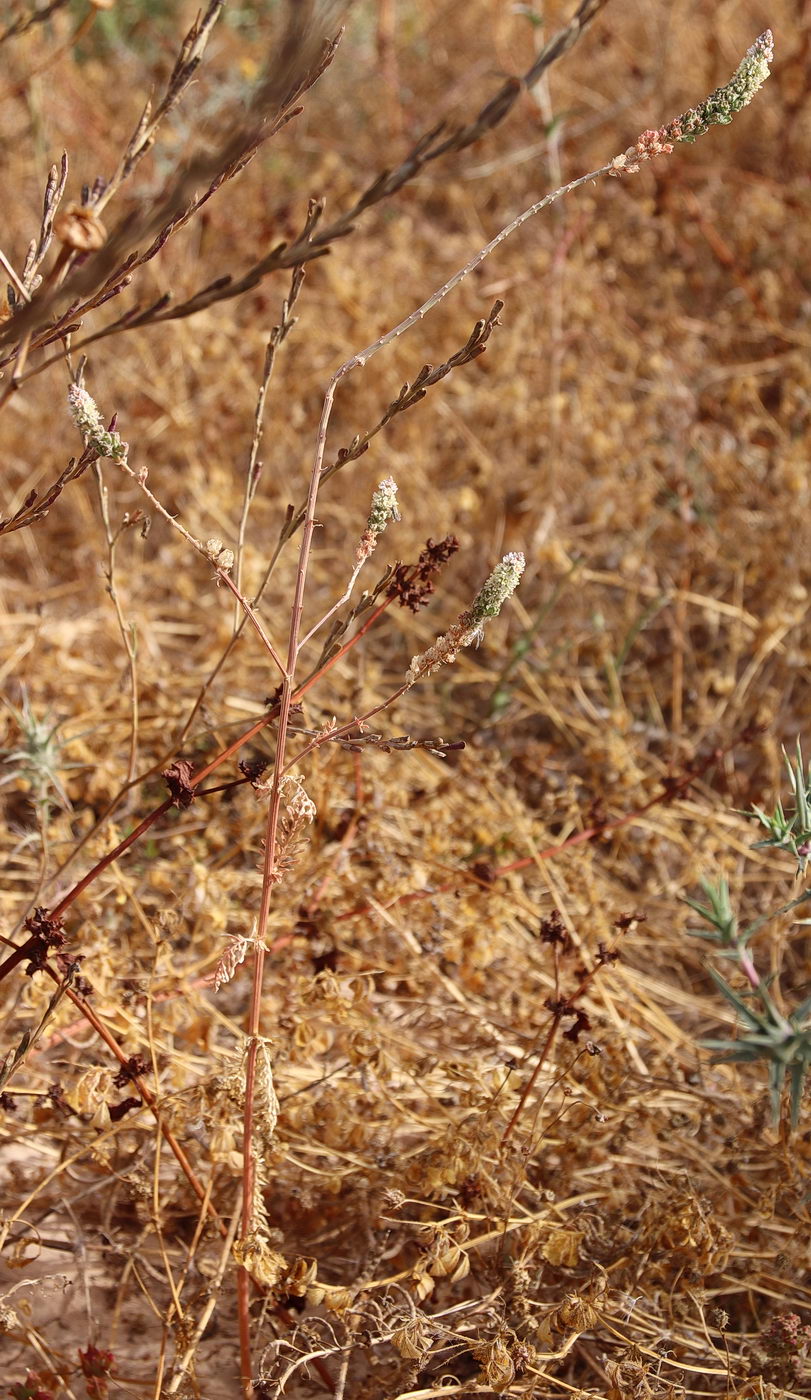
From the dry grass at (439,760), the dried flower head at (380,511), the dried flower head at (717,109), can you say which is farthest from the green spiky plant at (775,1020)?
the dried flower head at (717,109)

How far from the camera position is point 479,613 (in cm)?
114

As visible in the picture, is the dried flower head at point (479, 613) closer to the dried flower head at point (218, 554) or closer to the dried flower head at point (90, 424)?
the dried flower head at point (218, 554)

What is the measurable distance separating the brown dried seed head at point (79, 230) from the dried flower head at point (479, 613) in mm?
453

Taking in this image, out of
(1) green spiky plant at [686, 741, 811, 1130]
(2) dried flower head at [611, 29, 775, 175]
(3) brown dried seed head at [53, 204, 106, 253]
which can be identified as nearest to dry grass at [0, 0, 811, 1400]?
(1) green spiky plant at [686, 741, 811, 1130]

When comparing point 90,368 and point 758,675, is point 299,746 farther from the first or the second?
point 90,368

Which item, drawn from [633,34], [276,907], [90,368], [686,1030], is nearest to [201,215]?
[90,368]

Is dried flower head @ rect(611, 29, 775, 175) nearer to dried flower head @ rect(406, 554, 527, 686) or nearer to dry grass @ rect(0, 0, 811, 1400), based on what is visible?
dried flower head @ rect(406, 554, 527, 686)

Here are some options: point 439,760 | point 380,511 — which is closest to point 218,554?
point 380,511

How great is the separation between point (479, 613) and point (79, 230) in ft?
1.62

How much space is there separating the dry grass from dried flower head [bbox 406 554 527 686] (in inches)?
13.8

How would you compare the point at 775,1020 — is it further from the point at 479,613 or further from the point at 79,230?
the point at 79,230

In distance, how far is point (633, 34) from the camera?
436 centimetres

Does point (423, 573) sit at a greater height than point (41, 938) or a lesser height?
greater

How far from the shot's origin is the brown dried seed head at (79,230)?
87 cm
